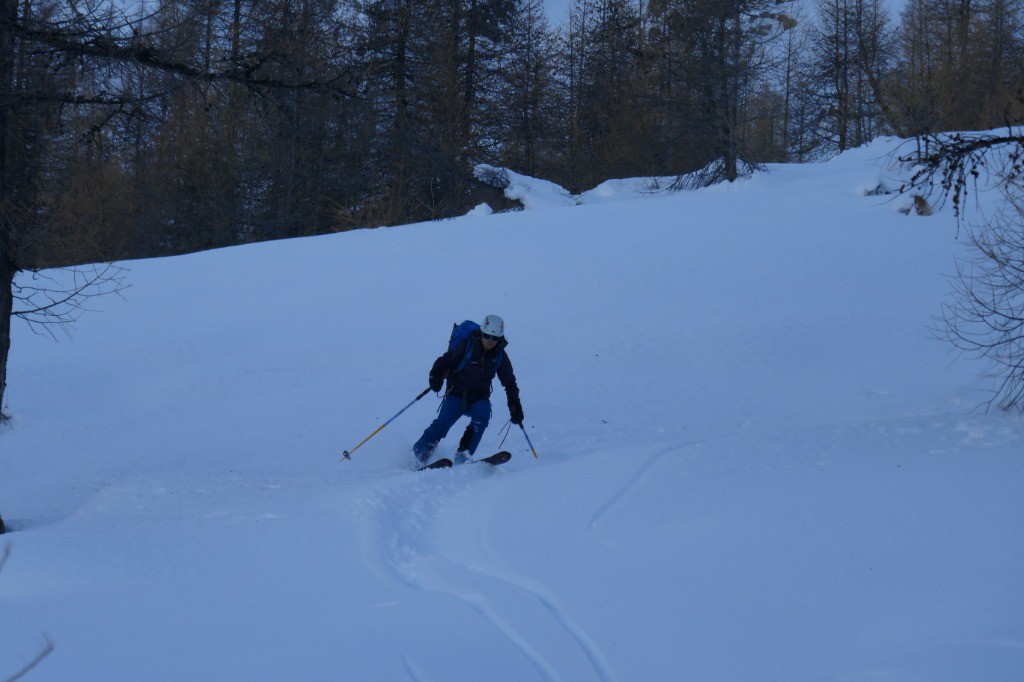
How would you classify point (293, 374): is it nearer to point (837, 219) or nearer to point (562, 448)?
point (562, 448)

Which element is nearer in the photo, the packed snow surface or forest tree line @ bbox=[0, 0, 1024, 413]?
the packed snow surface

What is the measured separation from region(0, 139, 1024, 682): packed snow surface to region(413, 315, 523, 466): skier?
0.54 metres

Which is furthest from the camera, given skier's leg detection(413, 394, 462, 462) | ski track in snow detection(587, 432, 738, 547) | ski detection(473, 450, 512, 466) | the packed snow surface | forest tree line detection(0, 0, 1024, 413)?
forest tree line detection(0, 0, 1024, 413)

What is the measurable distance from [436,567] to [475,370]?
11.1 feet

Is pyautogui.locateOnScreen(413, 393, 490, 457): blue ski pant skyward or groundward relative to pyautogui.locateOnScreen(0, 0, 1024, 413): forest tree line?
groundward

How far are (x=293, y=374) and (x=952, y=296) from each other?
34.4ft

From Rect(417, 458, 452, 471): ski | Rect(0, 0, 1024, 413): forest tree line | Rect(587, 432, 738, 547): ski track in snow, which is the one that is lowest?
Rect(417, 458, 452, 471): ski

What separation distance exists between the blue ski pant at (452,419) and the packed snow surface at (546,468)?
48 cm

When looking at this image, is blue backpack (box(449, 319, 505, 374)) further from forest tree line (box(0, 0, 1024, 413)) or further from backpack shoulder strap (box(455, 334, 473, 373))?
forest tree line (box(0, 0, 1024, 413))

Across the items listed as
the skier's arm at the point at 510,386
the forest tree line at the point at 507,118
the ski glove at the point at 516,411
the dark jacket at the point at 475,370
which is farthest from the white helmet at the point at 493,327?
the forest tree line at the point at 507,118

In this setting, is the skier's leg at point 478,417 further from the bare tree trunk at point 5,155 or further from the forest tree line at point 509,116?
the forest tree line at point 509,116

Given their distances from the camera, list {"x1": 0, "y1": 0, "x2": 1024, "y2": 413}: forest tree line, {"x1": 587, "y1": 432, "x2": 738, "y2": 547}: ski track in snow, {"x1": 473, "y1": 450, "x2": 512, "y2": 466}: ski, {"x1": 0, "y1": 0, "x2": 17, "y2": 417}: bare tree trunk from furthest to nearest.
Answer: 1. {"x1": 0, "y1": 0, "x2": 1024, "y2": 413}: forest tree line
2. {"x1": 473, "y1": 450, "x2": 512, "y2": 466}: ski
3. {"x1": 587, "y1": 432, "x2": 738, "y2": 547}: ski track in snow
4. {"x1": 0, "y1": 0, "x2": 17, "y2": 417}: bare tree trunk

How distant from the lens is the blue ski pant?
28.9ft

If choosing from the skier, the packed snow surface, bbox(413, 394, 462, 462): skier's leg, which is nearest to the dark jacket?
the skier
